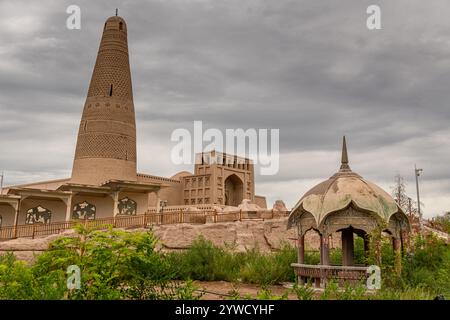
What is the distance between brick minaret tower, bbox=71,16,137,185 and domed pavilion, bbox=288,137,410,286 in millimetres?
21934

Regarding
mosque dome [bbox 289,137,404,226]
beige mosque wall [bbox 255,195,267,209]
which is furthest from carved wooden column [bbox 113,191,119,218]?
beige mosque wall [bbox 255,195,267,209]

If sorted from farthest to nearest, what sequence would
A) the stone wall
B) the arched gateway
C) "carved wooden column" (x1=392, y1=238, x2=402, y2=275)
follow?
the arched gateway < the stone wall < "carved wooden column" (x1=392, y1=238, x2=402, y2=275)

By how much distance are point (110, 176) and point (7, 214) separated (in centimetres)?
720

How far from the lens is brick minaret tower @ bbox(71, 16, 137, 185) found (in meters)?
29.2

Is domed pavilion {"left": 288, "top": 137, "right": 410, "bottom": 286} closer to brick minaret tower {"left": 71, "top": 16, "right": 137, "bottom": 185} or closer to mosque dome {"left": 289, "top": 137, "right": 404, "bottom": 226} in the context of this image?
mosque dome {"left": 289, "top": 137, "right": 404, "bottom": 226}

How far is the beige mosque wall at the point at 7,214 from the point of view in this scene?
79.3ft

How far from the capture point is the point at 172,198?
38656 mm

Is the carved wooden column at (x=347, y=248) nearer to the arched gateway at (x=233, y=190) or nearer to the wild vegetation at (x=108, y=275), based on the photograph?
the wild vegetation at (x=108, y=275)

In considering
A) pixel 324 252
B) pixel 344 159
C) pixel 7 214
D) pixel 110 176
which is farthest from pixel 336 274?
pixel 110 176

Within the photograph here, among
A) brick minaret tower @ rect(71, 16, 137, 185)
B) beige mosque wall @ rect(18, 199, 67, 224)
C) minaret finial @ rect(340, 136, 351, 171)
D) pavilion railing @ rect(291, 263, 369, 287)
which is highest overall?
brick minaret tower @ rect(71, 16, 137, 185)

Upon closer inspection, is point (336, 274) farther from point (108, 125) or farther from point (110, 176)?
point (108, 125)

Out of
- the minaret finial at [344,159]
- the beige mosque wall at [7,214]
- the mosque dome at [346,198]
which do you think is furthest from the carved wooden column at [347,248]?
the beige mosque wall at [7,214]
